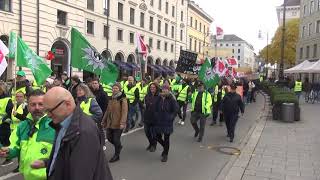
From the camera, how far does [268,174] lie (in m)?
7.41

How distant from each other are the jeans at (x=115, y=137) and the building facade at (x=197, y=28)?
55583 millimetres

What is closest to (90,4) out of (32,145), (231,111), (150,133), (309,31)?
(231,111)

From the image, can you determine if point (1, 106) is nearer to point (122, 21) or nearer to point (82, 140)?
point (82, 140)

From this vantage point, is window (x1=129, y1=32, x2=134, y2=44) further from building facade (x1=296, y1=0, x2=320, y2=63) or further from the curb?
the curb

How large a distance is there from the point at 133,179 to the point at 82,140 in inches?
171

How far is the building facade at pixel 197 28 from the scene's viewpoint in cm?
6406

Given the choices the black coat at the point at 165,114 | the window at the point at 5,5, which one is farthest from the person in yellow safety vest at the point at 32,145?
the window at the point at 5,5

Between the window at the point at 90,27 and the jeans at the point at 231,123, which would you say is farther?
the window at the point at 90,27

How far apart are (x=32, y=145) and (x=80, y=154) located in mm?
1172

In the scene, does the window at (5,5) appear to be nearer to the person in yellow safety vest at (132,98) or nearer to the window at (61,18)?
the window at (61,18)

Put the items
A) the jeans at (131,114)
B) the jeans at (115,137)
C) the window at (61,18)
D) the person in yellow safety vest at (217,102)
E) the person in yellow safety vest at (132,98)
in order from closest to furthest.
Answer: the jeans at (115,137), the jeans at (131,114), the person in yellow safety vest at (132,98), the person in yellow safety vest at (217,102), the window at (61,18)

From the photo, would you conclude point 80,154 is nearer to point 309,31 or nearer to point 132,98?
point 132,98

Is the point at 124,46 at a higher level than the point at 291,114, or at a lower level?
higher

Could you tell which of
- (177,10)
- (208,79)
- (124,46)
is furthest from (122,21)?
(208,79)
